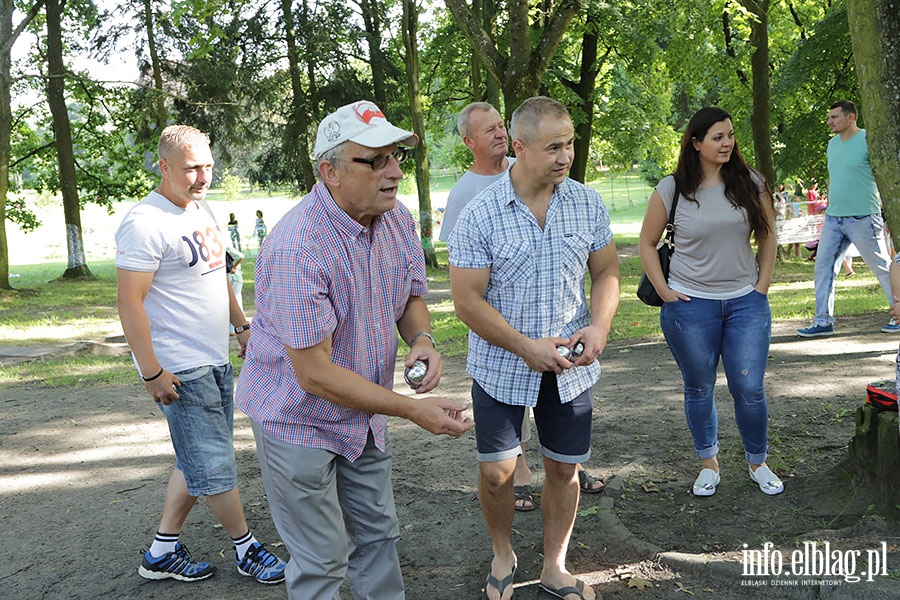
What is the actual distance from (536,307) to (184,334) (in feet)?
5.57

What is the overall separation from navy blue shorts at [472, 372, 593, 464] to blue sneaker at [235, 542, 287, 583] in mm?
1253

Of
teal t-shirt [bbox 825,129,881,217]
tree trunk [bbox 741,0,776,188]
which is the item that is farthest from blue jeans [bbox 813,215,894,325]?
tree trunk [bbox 741,0,776,188]

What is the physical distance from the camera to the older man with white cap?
2830 mm

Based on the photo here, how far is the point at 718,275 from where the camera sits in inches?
186

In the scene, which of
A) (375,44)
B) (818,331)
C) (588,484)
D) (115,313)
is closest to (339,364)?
(588,484)

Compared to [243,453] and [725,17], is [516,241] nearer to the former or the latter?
[243,453]

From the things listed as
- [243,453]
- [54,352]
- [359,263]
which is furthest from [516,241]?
[54,352]

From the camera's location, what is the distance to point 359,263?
3.00 metres

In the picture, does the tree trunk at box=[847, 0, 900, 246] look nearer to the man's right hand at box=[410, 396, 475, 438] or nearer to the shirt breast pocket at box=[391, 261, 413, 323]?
the shirt breast pocket at box=[391, 261, 413, 323]

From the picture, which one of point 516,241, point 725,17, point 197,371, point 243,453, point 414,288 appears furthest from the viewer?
point 725,17

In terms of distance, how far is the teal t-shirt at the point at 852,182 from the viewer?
327 inches

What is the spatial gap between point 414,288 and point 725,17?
1982 cm

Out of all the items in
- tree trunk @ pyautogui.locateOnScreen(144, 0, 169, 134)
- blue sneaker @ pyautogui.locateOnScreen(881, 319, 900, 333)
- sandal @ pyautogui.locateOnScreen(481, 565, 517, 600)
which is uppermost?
tree trunk @ pyautogui.locateOnScreen(144, 0, 169, 134)

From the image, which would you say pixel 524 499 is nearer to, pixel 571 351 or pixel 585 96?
pixel 571 351
